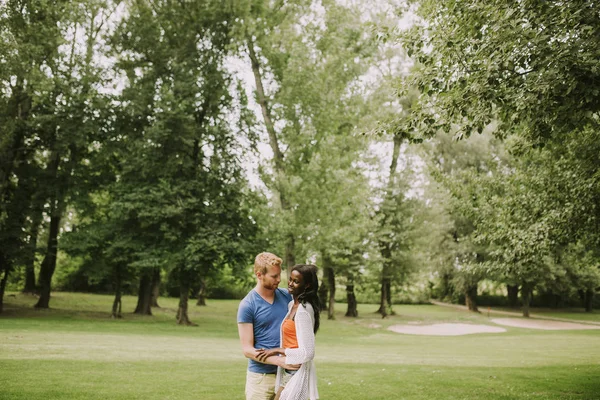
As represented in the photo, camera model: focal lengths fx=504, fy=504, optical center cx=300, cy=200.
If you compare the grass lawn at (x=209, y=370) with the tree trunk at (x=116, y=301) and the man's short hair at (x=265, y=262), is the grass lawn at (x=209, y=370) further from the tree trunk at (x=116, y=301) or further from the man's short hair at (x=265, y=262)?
the man's short hair at (x=265, y=262)

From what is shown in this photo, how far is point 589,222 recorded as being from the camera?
34.6ft

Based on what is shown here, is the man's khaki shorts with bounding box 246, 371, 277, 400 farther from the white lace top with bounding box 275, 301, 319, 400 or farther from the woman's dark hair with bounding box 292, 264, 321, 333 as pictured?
the woman's dark hair with bounding box 292, 264, 321, 333

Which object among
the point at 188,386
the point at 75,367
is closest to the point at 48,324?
the point at 75,367

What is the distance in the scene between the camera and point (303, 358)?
446 centimetres

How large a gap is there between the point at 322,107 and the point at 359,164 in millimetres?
10535

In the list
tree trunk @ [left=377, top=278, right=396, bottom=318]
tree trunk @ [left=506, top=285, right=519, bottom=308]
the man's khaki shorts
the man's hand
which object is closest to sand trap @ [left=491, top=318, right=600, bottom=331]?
tree trunk @ [left=377, top=278, right=396, bottom=318]

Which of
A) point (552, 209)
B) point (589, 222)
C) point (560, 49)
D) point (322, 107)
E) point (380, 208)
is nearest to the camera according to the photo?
point (560, 49)

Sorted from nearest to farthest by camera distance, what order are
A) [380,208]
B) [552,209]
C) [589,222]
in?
[589,222] < [552,209] < [380,208]

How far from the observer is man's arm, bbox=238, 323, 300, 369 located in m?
4.66

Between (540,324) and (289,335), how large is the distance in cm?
4303

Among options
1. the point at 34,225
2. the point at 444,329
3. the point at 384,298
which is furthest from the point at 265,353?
the point at 384,298

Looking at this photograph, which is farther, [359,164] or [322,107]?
[359,164]

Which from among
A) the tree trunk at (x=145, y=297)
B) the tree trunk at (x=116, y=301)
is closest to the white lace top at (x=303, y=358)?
the tree trunk at (x=116, y=301)

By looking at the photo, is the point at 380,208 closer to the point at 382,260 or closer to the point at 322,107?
the point at 382,260
